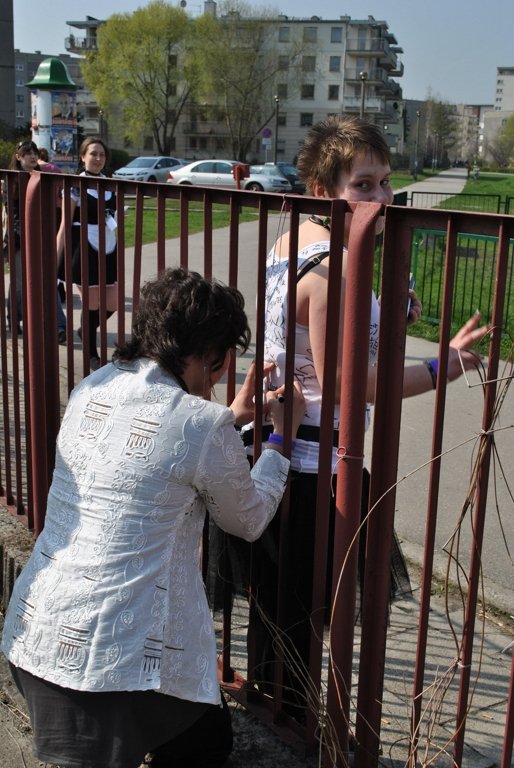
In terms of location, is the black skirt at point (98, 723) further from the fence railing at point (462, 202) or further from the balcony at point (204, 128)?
the balcony at point (204, 128)

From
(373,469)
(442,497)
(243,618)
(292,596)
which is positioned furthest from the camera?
(442,497)

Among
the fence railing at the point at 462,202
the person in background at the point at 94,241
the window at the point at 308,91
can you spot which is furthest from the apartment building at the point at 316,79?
the person in background at the point at 94,241

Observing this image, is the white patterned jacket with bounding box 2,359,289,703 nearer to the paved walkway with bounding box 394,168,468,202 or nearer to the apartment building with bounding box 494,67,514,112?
the paved walkway with bounding box 394,168,468,202

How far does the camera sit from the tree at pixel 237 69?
77000 millimetres

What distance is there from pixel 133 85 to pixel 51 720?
80303mm

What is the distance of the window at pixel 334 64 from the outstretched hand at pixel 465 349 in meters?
106

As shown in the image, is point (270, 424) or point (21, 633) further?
point (270, 424)

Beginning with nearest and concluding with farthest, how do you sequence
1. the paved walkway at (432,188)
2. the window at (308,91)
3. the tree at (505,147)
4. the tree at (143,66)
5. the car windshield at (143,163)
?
the paved walkway at (432,188) < the car windshield at (143,163) < the tree at (143,66) < the window at (308,91) < the tree at (505,147)

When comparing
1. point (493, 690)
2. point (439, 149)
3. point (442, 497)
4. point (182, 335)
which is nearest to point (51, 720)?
point (182, 335)

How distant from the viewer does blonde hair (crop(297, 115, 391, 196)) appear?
2521mm

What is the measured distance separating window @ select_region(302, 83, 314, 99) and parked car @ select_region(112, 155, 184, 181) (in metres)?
54.3

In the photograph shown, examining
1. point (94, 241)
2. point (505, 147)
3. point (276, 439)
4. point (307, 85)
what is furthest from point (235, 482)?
point (505, 147)

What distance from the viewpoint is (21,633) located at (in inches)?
85.4

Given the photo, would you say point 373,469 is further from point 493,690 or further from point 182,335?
point 493,690
